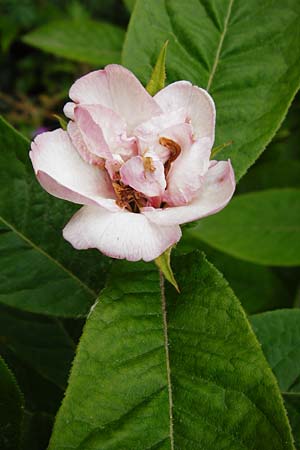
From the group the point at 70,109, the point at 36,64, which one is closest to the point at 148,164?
the point at 70,109

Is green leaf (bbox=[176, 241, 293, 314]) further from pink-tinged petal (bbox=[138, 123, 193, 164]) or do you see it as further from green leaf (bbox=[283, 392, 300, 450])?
pink-tinged petal (bbox=[138, 123, 193, 164])

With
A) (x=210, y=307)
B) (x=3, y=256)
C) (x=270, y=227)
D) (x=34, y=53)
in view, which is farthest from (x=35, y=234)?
(x=34, y=53)

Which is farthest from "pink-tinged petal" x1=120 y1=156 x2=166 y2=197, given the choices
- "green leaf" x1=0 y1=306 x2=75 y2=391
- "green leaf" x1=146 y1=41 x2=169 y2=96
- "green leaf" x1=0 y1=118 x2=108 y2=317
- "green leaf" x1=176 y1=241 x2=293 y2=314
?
"green leaf" x1=176 y1=241 x2=293 y2=314

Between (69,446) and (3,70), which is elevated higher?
(69,446)

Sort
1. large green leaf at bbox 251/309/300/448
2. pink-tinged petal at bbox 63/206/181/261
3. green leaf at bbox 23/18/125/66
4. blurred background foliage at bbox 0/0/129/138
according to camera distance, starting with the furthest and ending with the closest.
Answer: blurred background foliage at bbox 0/0/129/138 < green leaf at bbox 23/18/125/66 < large green leaf at bbox 251/309/300/448 < pink-tinged petal at bbox 63/206/181/261

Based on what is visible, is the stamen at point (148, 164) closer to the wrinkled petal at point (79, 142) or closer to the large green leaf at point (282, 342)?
the wrinkled petal at point (79, 142)

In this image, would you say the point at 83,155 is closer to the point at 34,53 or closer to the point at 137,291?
the point at 137,291

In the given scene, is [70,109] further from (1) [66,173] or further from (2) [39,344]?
(2) [39,344]
